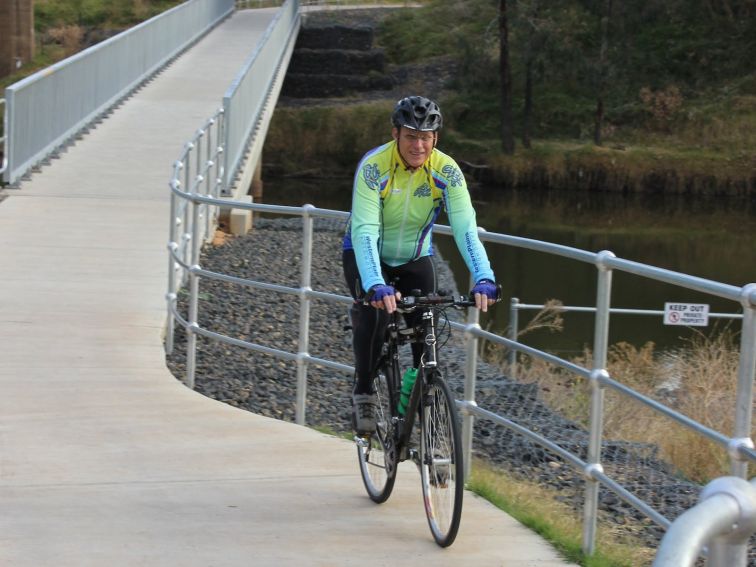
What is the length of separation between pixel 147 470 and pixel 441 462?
6.22 feet

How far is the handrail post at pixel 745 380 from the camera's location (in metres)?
4.10

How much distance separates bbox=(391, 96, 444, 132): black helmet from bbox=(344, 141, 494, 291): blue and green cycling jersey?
0.53 feet

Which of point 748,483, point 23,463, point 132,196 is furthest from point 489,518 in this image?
point 132,196

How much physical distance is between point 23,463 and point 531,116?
4101 cm

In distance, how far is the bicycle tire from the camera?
549 centimetres

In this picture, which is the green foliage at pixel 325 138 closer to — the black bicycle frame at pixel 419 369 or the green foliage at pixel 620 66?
the green foliage at pixel 620 66

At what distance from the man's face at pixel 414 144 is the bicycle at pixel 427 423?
1.86 ft

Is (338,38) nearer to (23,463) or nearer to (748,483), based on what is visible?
(23,463)

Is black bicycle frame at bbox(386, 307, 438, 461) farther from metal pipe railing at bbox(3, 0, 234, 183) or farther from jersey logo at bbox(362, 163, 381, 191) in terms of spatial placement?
metal pipe railing at bbox(3, 0, 234, 183)

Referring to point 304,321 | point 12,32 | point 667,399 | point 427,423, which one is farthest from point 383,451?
point 12,32

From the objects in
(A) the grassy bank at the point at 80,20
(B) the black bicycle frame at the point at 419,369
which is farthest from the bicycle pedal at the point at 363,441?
(A) the grassy bank at the point at 80,20

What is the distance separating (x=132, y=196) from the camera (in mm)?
17516

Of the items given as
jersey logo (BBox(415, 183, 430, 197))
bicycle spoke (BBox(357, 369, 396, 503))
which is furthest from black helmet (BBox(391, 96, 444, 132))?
bicycle spoke (BBox(357, 369, 396, 503))

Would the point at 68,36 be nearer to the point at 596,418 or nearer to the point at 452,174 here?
the point at 452,174
